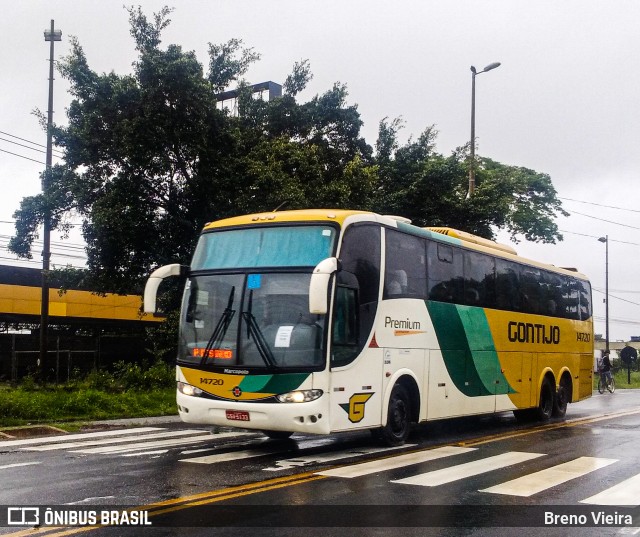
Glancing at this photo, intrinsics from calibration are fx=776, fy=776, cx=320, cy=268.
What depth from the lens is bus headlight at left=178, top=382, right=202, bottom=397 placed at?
36.6 feet

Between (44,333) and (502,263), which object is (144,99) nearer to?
(44,333)

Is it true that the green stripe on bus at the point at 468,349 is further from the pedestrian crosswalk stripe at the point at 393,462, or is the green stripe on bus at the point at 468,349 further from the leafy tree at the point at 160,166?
the leafy tree at the point at 160,166

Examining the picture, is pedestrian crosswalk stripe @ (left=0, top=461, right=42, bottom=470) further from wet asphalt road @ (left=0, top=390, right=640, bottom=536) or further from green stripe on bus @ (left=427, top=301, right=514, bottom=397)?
green stripe on bus @ (left=427, top=301, right=514, bottom=397)

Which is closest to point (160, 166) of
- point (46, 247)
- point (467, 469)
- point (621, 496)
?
point (46, 247)

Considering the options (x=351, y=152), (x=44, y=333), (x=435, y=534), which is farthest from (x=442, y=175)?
(x=435, y=534)

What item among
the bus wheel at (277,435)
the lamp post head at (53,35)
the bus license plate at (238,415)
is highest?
the lamp post head at (53,35)

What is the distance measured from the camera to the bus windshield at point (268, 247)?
1108 centimetres

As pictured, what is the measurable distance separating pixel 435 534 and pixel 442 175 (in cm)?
2462

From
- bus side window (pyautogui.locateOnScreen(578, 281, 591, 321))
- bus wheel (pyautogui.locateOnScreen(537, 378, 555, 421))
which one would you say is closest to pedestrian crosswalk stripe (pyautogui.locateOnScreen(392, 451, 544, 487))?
bus wheel (pyautogui.locateOnScreen(537, 378, 555, 421))

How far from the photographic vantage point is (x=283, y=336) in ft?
35.0

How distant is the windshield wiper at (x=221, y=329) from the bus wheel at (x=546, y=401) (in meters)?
9.63

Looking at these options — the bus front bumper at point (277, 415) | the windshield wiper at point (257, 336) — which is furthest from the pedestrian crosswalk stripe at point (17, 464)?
the windshield wiper at point (257, 336)

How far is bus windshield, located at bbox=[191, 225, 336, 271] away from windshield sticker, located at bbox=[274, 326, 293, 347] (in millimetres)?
944

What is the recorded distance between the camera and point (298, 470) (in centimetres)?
980
